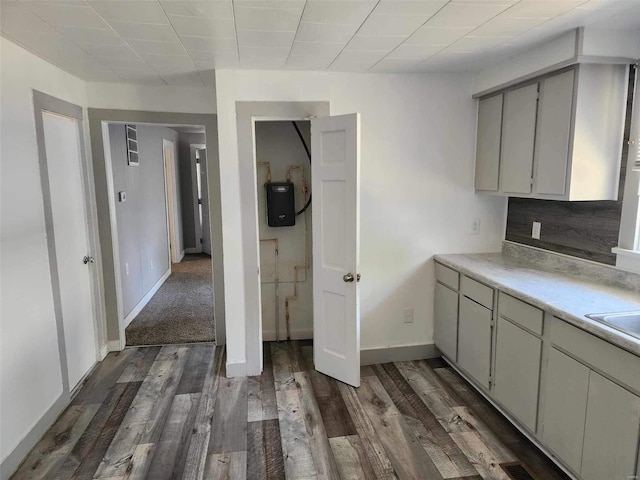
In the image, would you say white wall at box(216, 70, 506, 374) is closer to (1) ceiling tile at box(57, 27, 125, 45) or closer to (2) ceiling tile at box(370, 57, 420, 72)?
(2) ceiling tile at box(370, 57, 420, 72)

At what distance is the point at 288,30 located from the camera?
212cm

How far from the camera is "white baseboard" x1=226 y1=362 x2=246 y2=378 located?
314 centimetres

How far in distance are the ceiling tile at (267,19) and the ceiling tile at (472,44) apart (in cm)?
104

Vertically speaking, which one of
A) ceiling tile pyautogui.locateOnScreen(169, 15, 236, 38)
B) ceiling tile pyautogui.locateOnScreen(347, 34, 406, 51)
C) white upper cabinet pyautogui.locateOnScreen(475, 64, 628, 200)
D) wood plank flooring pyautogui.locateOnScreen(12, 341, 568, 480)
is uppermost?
ceiling tile pyautogui.locateOnScreen(347, 34, 406, 51)

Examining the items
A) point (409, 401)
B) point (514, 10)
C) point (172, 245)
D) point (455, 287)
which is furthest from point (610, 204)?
point (172, 245)

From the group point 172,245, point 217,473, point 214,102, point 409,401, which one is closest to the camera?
point 217,473

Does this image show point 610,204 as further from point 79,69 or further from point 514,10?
point 79,69

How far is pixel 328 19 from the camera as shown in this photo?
197 centimetres

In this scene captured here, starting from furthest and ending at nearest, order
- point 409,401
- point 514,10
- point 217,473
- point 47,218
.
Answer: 1. point 409,401
2. point 47,218
3. point 217,473
4. point 514,10

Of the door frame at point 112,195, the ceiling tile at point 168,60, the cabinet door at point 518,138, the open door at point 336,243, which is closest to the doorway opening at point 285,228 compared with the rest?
the door frame at point 112,195

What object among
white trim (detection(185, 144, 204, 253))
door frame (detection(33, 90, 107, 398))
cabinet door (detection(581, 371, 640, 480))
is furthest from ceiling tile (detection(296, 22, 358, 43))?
white trim (detection(185, 144, 204, 253))

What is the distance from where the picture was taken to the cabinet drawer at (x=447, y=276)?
3012 millimetres

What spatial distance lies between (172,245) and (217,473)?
5708 millimetres

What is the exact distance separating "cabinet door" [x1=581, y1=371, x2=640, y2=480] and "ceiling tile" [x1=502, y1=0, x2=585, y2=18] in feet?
5.70
